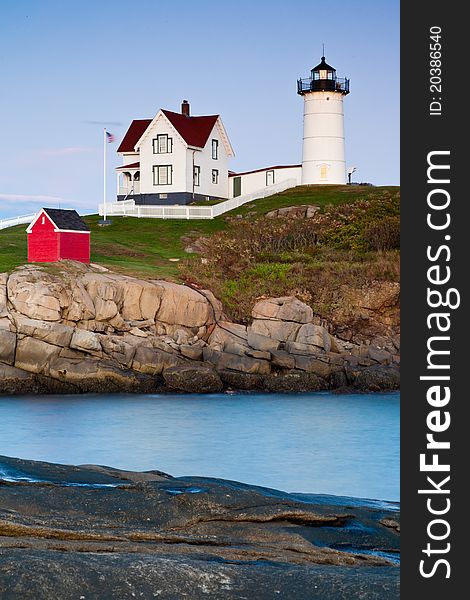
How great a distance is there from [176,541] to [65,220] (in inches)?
1146

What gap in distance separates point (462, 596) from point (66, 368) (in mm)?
24842

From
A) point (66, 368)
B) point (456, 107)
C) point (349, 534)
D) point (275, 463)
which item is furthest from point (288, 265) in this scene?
point (456, 107)

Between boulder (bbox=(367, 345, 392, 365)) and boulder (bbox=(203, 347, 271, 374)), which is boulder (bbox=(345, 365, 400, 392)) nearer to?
boulder (bbox=(367, 345, 392, 365))

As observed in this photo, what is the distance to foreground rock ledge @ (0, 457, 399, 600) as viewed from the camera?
545 centimetres

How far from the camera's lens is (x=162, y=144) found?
54219mm

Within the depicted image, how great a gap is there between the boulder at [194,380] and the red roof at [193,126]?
28.2m

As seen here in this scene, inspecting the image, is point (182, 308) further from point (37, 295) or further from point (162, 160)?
point (162, 160)

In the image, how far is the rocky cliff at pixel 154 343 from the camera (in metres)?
27.3

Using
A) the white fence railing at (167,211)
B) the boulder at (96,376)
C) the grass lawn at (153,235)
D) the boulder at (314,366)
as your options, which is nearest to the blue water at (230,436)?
the boulder at (96,376)

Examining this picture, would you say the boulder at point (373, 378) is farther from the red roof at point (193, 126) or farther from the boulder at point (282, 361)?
the red roof at point (193, 126)

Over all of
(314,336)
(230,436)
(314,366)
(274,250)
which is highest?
(274,250)

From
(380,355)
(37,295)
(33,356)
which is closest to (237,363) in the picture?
(380,355)

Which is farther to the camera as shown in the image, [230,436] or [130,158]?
[130,158]

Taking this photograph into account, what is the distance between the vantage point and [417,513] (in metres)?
2.99
